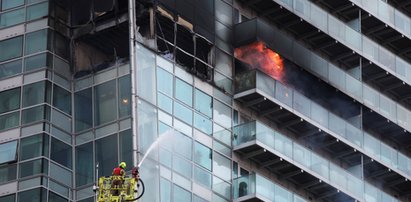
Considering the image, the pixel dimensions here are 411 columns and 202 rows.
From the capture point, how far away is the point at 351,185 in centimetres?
9281

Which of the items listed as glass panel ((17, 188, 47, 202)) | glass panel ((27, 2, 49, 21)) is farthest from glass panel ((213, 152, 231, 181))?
glass panel ((27, 2, 49, 21))

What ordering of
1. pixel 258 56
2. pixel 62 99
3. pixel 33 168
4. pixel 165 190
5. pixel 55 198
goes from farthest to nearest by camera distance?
pixel 258 56 → pixel 62 99 → pixel 33 168 → pixel 165 190 → pixel 55 198

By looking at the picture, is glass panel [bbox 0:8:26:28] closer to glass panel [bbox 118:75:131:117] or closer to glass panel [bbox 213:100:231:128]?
glass panel [bbox 118:75:131:117]

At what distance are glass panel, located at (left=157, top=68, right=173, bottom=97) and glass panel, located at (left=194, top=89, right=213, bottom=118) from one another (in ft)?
6.86

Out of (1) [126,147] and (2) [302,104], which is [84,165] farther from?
(2) [302,104]

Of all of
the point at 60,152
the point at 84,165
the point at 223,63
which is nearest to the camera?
the point at 84,165

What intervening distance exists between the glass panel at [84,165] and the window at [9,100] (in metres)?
3.79

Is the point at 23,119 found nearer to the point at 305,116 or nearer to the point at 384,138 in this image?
the point at 305,116

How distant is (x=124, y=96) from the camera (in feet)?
275

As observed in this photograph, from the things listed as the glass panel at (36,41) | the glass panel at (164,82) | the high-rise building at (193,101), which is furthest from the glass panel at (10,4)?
the glass panel at (164,82)

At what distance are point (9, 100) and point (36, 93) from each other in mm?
1391

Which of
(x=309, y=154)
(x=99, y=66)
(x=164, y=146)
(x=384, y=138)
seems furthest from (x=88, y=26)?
(x=384, y=138)

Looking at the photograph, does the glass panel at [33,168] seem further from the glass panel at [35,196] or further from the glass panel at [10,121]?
the glass panel at [10,121]

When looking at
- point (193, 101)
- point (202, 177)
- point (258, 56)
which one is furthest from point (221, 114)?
point (202, 177)
